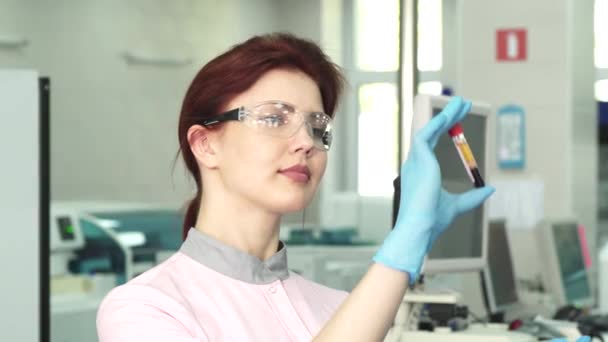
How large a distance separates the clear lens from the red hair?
5cm

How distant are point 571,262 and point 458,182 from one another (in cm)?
164

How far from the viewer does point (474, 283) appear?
4.28 metres

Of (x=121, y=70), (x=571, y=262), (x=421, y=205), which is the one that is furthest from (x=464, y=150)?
(x=121, y=70)

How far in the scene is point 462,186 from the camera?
102 inches

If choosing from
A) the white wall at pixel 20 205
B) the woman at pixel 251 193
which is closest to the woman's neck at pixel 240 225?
the woman at pixel 251 193

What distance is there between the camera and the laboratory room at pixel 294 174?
1314 millimetres

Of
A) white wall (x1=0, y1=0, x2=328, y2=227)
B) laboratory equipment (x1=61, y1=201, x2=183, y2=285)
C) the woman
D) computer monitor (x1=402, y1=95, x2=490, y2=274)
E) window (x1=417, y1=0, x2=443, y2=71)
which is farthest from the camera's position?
window (x1=417, y1=0, x2=443, y2=71)

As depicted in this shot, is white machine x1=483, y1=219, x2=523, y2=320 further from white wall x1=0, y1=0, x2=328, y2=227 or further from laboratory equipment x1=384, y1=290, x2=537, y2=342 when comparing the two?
white wall x1=0, y1=0, x2=328, y2=227

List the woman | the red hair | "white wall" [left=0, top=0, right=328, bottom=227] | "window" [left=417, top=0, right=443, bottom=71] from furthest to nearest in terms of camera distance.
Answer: "window" [left=417, top=0, right=443, bottom=71] → "white wall" [left=0, top=0, right=328, bottom=227] → the red hair → the woman

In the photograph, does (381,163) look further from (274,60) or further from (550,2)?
(274,60)

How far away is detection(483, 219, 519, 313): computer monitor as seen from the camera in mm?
3240

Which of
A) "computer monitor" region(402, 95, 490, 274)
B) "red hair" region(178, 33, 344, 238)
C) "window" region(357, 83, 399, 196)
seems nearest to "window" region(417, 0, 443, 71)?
"window" region(357, 83, 399, 196)

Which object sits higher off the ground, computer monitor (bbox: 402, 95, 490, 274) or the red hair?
the red hair

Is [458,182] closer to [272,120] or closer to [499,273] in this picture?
[499,273]
